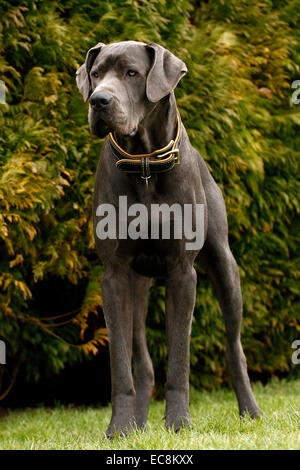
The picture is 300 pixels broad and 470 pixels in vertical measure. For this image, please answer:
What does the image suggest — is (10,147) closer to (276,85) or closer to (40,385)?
(40,385)

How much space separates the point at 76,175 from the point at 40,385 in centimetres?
209

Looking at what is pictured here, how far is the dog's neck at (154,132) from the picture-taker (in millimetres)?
3309

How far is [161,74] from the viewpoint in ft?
10.4

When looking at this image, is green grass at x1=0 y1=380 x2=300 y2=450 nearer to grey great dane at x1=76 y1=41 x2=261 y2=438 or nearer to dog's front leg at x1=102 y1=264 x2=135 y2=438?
dog's front leg at x1=102 y1=264 x2=135 y2=438

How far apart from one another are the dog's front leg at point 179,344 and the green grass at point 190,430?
0.12 meters

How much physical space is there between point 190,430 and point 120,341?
1.82 ft

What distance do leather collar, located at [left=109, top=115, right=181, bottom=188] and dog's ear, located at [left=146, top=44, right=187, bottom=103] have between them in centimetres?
29

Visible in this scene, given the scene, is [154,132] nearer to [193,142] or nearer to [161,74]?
[161,74]

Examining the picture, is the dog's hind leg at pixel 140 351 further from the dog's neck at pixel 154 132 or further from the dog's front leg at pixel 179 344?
the dog's neck at pixel 154 132

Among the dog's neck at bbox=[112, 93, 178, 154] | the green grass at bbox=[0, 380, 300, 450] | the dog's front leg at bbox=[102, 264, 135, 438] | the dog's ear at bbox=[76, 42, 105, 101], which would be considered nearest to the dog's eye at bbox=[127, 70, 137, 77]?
the dog's neck at bbox=[112, 93, 178, 154]

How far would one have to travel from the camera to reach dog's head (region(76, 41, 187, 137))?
2.98m

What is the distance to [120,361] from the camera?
11.0 feet

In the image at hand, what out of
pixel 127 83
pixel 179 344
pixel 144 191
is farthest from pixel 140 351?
pixel 127 83
